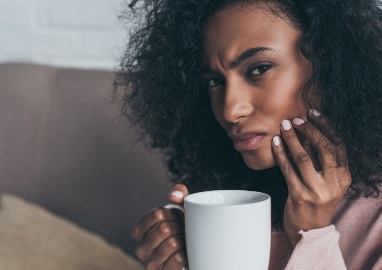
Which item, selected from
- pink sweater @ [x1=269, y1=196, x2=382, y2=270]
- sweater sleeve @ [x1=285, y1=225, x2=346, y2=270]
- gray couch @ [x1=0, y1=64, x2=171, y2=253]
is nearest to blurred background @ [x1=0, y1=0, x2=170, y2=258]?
gray couch @ [x1=0, y1=64, x2=171, y2=253]

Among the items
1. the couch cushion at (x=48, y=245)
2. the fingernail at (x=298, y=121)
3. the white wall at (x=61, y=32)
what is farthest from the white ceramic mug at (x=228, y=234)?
the white wall at (x=61, y=32)

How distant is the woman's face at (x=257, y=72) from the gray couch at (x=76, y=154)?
1.65 ft

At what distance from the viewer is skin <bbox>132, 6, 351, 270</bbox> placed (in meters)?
0.89

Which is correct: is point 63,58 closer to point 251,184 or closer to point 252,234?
point 251,184

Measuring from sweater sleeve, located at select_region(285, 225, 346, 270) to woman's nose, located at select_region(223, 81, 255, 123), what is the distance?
18 centimetres

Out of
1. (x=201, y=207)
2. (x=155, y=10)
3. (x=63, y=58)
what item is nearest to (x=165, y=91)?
(x=155, y=10)

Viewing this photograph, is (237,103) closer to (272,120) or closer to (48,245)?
(272,120)

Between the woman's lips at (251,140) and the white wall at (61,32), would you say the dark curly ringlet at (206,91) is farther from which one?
the white wall at (61,32)

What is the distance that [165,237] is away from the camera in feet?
2.90

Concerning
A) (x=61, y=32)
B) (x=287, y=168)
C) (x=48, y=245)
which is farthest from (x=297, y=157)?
(x=61, y=32)

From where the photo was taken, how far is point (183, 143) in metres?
1.17

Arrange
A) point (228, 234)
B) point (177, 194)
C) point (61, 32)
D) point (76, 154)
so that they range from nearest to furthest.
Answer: point (228, 234) < point (177, 194) < point (76, 154) < point (61, 32)

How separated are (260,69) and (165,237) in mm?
256

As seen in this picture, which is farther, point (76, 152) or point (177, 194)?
point (76, 152)
